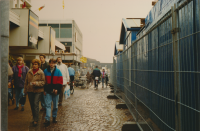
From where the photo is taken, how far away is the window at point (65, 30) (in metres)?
48.6

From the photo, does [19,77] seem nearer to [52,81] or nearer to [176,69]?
[52,81]

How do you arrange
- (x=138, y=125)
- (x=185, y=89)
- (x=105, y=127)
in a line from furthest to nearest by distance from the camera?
(x=105, y=127) → (x=138, y=125) → (x=185, y=89)

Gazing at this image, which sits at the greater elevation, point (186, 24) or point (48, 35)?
point (48, 35)

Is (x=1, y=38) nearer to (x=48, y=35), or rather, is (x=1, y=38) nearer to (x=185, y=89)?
(x=185, y=89)

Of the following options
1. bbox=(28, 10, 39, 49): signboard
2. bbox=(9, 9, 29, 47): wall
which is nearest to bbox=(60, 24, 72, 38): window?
bbox=(28, 10, 39, 49): signboard

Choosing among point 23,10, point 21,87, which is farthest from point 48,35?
point 21,87

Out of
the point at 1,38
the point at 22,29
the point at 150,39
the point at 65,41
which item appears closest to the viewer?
the point at 1,38

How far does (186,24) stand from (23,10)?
481 inches

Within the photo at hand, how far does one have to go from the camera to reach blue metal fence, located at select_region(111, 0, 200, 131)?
6.98ft

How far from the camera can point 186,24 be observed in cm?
232

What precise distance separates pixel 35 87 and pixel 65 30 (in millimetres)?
44874

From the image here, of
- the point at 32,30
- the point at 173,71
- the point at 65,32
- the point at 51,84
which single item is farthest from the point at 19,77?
the point at 65,32

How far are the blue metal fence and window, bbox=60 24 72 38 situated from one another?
46.0 metres

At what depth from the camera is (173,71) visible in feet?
8.28
